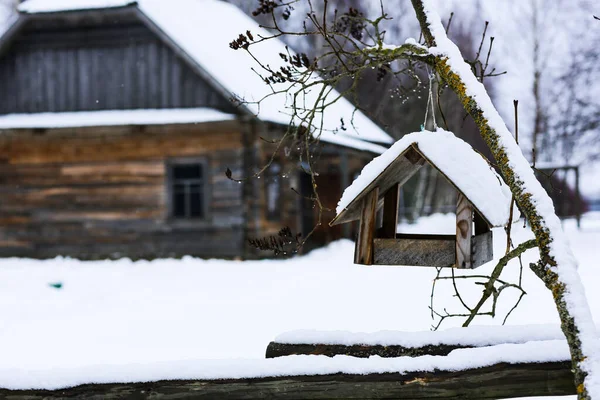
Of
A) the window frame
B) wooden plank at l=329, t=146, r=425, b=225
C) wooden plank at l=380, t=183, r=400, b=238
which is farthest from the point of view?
the window frame

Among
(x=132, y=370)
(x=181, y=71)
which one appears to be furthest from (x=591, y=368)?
(x=181, y=71)

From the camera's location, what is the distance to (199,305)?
10.1 meters

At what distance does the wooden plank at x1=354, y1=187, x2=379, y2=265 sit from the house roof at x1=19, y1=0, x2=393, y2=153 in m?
8.65

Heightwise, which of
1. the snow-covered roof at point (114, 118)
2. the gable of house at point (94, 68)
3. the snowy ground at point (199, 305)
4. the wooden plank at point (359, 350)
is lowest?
the wooden plank at point (359, 350)

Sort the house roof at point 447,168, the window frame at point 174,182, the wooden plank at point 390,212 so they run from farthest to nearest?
the window frame at point 174,182, the wooden plank at point 390,212, the house roof at point 447,168

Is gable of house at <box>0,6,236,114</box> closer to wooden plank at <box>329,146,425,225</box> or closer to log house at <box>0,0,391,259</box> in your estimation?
log house at <box>0,0,391,259</box>

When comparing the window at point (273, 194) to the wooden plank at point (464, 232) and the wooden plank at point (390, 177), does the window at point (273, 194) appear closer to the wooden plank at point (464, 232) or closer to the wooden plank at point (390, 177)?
the wooden plank at point (390, 177)

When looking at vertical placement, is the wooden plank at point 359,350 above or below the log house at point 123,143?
below

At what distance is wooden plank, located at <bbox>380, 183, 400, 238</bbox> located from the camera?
421 centimetres

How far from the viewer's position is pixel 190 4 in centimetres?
1883

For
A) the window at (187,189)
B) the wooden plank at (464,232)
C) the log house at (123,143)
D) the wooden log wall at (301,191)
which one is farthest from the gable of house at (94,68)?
the wooden plank at (464,232)

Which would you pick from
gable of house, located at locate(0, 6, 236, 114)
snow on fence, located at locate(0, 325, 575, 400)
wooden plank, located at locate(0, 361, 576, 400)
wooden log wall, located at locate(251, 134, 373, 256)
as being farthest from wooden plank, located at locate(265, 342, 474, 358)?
gable of house, located at locate(0, 6, 236, 114)

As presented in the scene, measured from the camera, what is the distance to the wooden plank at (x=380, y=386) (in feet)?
11.5

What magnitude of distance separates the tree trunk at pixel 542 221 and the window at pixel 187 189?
11.2 metres
